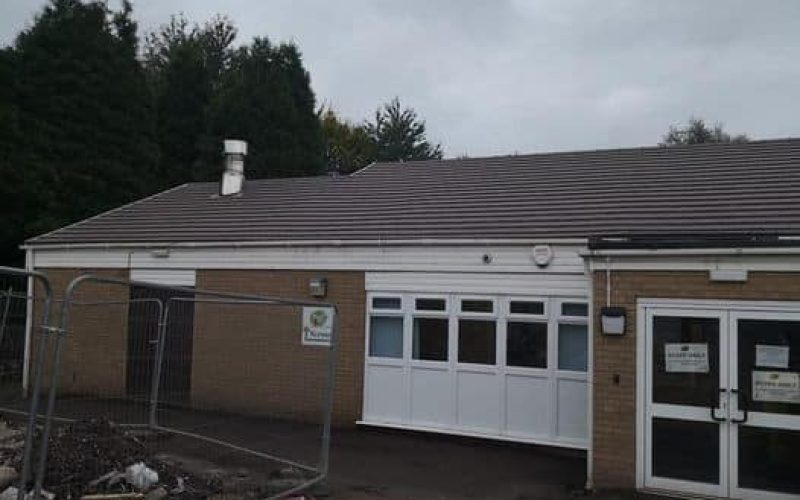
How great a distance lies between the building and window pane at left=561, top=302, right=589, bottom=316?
3 centimetres

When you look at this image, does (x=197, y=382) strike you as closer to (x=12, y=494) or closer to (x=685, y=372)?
(x=12, y=494)

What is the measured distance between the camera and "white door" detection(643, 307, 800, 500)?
8703mm

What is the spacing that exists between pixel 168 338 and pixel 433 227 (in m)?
5.77

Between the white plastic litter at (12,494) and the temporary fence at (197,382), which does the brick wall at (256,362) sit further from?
the white plastic litter at (12,494)

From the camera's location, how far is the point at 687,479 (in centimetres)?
905

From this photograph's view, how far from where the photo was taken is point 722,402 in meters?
8.91

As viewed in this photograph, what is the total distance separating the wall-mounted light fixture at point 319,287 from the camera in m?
14.2

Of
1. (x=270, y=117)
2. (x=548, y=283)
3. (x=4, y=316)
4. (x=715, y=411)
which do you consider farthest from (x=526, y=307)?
(x=270, y=117)

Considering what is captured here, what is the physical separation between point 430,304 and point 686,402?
5.17 metres

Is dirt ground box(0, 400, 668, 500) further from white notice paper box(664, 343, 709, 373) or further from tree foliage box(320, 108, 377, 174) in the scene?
tree foliage box(320, 108, 377, 174)

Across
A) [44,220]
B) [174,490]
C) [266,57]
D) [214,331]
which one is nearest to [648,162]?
[214,331]

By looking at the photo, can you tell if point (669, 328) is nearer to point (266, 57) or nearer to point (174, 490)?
point (174, 490)

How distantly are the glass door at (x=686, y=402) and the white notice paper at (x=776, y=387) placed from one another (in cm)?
33

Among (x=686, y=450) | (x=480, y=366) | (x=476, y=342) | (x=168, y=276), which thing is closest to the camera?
(x=686, y=450)
